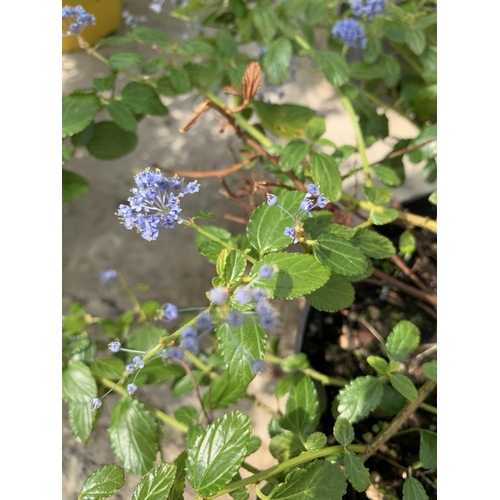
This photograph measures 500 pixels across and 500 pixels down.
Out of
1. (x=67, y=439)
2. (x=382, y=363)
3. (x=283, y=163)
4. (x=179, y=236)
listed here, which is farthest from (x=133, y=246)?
(x=382, y=363)

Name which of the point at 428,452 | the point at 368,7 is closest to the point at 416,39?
the point at 368,7

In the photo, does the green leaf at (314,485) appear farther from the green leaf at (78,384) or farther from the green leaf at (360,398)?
the green leaf at (78,384)

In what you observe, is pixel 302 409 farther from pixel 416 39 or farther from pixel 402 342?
pixel 416 39

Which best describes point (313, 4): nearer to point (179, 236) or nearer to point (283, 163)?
point (283, 163)

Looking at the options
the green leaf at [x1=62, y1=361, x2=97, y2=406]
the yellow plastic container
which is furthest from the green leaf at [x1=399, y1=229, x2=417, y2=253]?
the yellow plastic container

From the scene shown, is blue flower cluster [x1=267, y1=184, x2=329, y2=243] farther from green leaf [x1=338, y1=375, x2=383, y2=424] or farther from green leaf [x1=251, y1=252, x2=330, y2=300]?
green leaf [x1=338, y1=375, x2=383, y2=424]

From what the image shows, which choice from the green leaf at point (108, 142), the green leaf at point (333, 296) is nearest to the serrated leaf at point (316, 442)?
the green leaf at point (333, 296)
